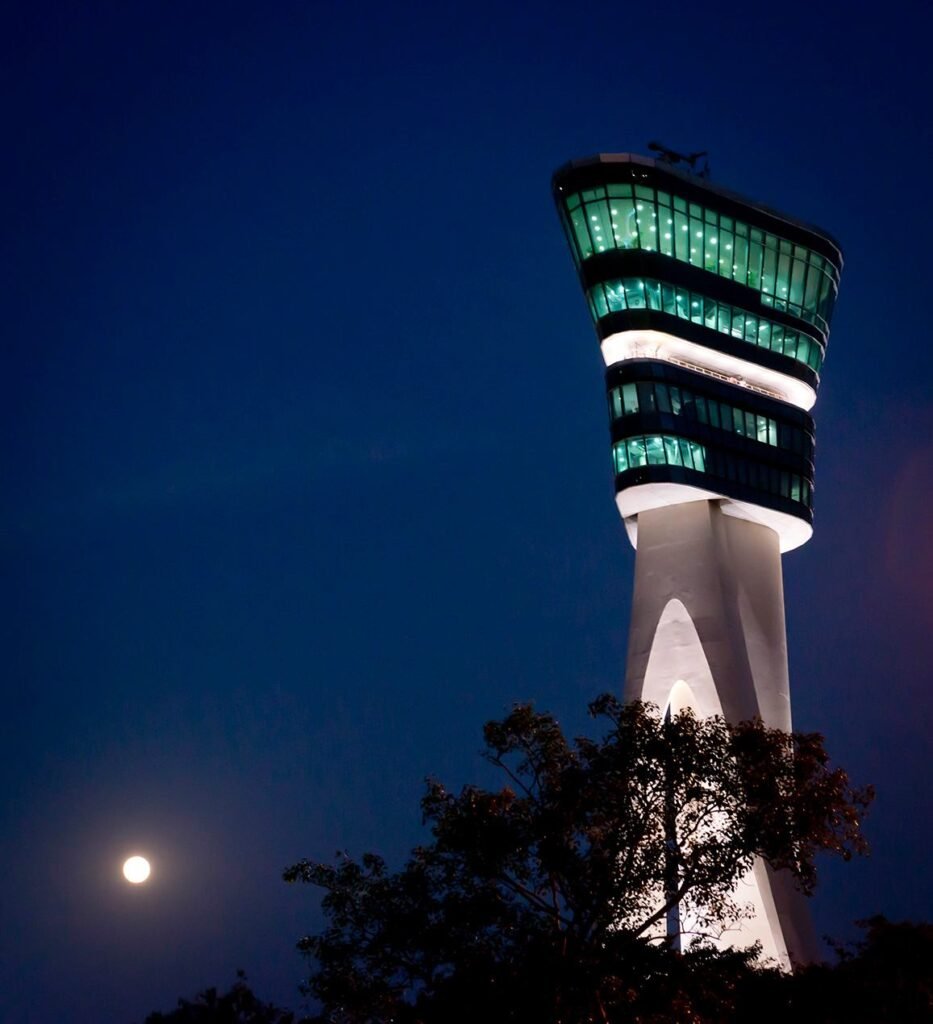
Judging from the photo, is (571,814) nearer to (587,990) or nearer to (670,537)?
(587,990)

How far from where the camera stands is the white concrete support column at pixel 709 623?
63000mm

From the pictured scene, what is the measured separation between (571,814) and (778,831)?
16.2 ft

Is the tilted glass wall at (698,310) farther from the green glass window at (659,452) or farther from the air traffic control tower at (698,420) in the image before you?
the green glass window at (659,452)

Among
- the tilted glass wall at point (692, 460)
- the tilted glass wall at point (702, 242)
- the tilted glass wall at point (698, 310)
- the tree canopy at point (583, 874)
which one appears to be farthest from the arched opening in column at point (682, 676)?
the tree canopy at point (583, 874)

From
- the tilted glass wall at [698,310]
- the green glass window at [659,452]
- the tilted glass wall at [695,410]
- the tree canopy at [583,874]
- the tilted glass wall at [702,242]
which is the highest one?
the tilted glass wall at [702,242]

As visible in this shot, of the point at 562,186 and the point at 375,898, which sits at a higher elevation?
the point at 562,186

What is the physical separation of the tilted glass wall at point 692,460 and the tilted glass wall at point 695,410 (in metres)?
1.15

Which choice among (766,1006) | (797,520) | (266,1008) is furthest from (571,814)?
(266,1008)

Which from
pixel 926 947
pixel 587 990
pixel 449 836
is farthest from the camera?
pixel 926 947

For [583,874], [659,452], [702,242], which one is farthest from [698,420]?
[583,874]

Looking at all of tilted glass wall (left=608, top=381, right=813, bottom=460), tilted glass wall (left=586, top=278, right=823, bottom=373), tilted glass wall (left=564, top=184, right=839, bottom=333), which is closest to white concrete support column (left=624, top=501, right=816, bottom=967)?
tilted glass wall (left=608, top=381, right=813, bottom=460)

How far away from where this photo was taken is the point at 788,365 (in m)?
70.5

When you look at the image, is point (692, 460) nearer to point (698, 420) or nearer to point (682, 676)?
point (698, 420)

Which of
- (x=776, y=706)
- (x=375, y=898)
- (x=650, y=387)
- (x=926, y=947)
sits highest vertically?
(x=650, y=387)
